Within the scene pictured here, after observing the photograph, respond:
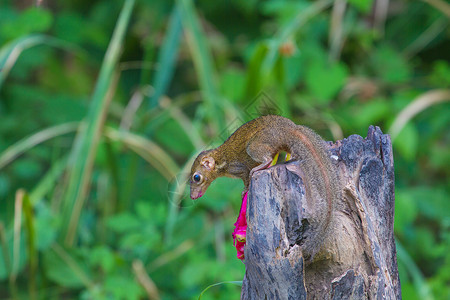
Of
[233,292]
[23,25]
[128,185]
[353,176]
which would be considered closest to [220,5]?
[23,25]

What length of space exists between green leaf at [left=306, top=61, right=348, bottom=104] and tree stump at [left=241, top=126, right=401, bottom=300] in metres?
1.66

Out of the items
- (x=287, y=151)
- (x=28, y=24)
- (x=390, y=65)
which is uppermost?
(x=390, y=65)

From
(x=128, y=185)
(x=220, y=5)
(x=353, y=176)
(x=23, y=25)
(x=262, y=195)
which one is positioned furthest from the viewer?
(x=220, y=5)

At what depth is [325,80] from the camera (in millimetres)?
3205

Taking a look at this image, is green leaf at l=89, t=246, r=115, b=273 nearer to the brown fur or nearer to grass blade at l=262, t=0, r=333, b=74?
the brown fur

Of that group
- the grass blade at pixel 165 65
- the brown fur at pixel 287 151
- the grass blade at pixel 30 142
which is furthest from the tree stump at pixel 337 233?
the grass blade at pixel 30 142

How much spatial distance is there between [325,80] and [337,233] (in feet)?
6.33

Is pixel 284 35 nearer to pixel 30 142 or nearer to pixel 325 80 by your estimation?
pixel 325 80

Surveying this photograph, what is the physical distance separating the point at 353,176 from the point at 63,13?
319cm

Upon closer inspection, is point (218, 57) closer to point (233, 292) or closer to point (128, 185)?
point (128, 185)

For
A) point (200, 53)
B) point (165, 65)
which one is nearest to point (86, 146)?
point (165, 65)

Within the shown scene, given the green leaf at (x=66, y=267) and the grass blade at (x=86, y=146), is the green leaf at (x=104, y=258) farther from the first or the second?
the grass blade at (x=86, y=146)

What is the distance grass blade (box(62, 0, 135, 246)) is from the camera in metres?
2.67

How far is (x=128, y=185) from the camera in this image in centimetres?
300
